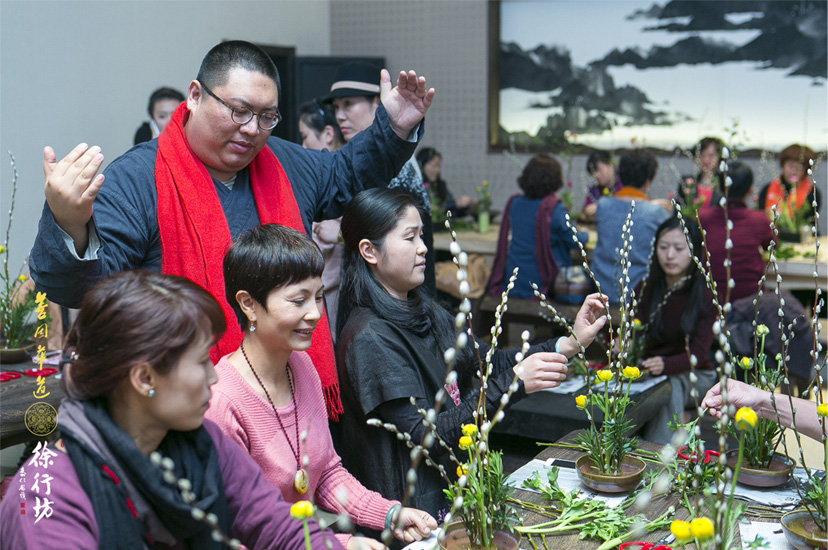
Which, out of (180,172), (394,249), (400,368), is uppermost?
(180,172)

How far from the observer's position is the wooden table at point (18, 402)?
2363 mm

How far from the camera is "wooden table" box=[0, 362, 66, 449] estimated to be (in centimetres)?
236

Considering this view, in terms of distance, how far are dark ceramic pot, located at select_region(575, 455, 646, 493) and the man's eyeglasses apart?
1.11 metres

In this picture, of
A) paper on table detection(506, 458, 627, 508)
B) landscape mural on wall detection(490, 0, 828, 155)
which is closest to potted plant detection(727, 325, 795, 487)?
paper on table detection(506, 458, 627, 508)

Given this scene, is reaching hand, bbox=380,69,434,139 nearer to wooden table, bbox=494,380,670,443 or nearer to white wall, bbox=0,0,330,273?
wooden table, bbox=494,380,670,443

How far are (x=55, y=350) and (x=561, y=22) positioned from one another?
6671 millimetres

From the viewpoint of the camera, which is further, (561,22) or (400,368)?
(561,22)

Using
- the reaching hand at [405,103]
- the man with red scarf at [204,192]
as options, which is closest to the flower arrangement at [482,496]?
the man with red scarf at [204,192]

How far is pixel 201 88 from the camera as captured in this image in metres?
2.00

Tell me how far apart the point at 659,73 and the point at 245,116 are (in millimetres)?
6861

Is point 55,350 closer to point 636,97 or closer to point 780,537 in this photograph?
point 780,537

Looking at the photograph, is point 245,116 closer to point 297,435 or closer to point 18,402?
point 297,435

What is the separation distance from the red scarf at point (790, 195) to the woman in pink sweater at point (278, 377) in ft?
14.4

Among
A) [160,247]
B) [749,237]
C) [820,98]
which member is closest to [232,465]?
[160,247]
